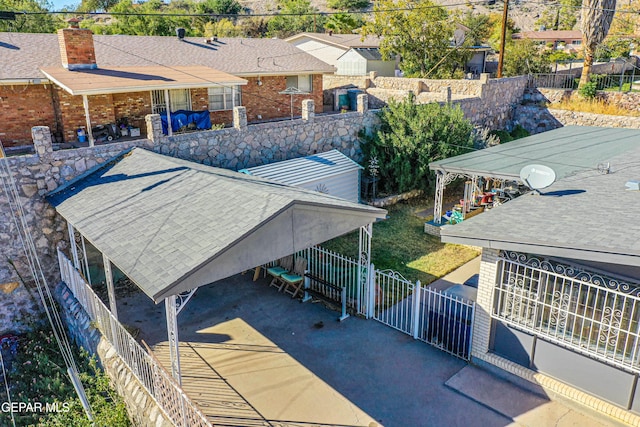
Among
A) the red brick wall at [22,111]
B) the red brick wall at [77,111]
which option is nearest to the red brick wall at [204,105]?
the red brick wall at [77,111]

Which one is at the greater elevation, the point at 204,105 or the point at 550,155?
the point at 204,105

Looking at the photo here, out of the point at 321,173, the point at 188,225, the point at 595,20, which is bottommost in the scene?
the point at 321,173

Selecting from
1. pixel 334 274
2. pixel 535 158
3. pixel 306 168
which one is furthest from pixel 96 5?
pixel 334 274

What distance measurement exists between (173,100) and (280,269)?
11068mm

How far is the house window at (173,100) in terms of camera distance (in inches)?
808

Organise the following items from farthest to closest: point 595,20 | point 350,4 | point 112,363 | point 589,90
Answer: point 350,4 < point 589,90 < point 595,20 < point 112,363

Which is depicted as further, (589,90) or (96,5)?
(96,5)

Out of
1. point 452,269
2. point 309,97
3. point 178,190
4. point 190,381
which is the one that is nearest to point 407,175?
point 452,269

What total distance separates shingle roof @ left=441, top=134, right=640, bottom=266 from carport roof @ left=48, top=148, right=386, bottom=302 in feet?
7.73

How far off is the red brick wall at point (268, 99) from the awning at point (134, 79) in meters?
2.41

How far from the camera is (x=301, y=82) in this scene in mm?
26078

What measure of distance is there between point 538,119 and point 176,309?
27321 mm

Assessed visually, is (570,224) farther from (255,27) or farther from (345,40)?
(255,27)

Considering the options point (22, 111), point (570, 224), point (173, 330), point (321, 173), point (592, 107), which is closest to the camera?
point (173, 330)
